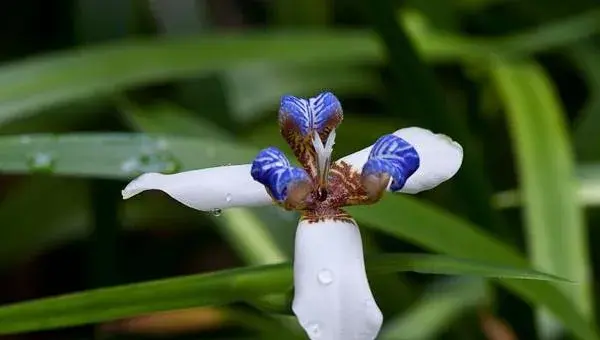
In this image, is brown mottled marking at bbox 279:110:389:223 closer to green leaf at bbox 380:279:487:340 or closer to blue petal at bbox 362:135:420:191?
blue petal at bbox 362:135:420:191

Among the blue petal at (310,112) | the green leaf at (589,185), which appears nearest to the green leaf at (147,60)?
the green leaf at (589,185)

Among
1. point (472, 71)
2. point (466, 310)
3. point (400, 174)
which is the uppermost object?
point (472, 71)

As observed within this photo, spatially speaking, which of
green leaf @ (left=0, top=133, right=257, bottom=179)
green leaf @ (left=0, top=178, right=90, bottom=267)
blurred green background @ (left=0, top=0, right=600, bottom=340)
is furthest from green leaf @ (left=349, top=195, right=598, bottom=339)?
green leaf @ (left=0, top=178, right=90, bottom=267)

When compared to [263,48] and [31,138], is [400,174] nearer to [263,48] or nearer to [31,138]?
[31,138]

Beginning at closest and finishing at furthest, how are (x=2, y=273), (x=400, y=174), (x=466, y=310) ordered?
(x=400, y=174), (x=466, y=310), (x=2, y=273)

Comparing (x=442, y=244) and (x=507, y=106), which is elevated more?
(x=507, y=106)

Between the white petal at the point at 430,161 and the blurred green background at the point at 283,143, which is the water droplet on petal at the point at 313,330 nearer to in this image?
the white petal at the point at 430,161

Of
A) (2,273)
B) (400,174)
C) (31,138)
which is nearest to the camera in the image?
(400,174)

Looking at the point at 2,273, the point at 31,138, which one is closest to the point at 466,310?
the point at 31,138
